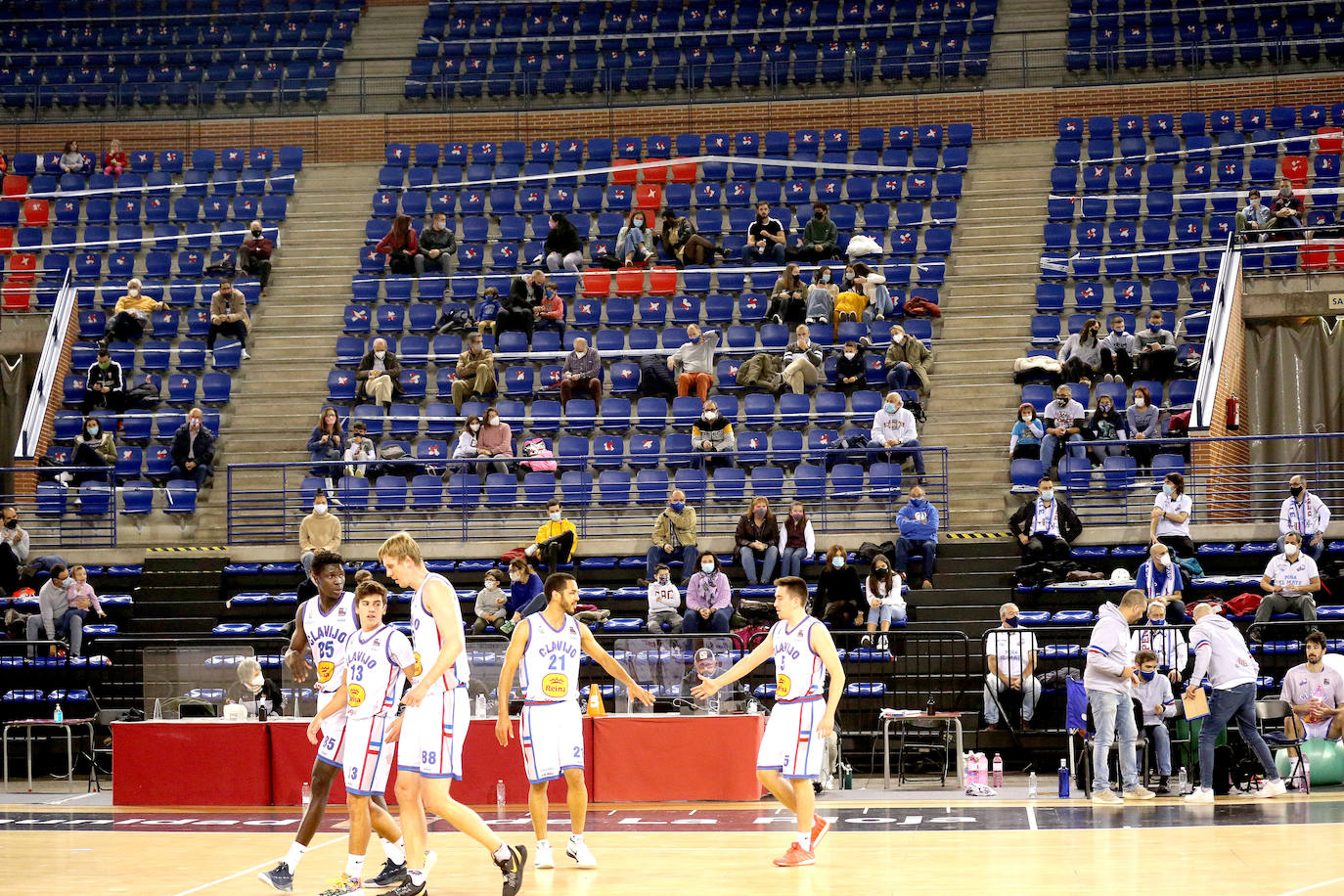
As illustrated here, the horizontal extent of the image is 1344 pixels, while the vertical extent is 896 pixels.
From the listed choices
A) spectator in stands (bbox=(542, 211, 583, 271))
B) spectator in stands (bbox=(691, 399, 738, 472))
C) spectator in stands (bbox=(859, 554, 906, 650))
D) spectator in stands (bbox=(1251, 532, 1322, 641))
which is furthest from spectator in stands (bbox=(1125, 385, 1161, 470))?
spectator in stands (bbox=(542, 211, 583, 271))

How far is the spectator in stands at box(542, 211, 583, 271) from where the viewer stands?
26.8 m

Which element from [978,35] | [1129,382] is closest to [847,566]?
[1129,382]

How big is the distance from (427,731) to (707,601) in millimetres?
9369

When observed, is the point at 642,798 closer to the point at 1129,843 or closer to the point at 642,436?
the point at 1129,843

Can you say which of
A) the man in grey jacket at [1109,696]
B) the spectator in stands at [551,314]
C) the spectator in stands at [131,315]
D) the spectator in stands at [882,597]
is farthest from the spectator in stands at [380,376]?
the man in grey jacket at [1109,696]

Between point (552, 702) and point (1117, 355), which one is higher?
point (1117, 355)

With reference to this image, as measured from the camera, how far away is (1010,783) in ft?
A: 55.0

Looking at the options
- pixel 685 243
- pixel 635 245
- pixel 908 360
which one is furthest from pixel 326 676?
pixel 685 243

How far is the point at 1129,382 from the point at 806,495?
4.91m

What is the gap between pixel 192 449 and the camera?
23.1 meters

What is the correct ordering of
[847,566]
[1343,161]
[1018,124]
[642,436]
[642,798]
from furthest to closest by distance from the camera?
[1018,124]
[1343,161]
[642,436]
[847,566]
[642,798]

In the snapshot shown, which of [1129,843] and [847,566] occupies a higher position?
[847,566]

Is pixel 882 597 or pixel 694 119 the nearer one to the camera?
pixel 882 597

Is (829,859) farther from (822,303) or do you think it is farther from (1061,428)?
(822,303)
